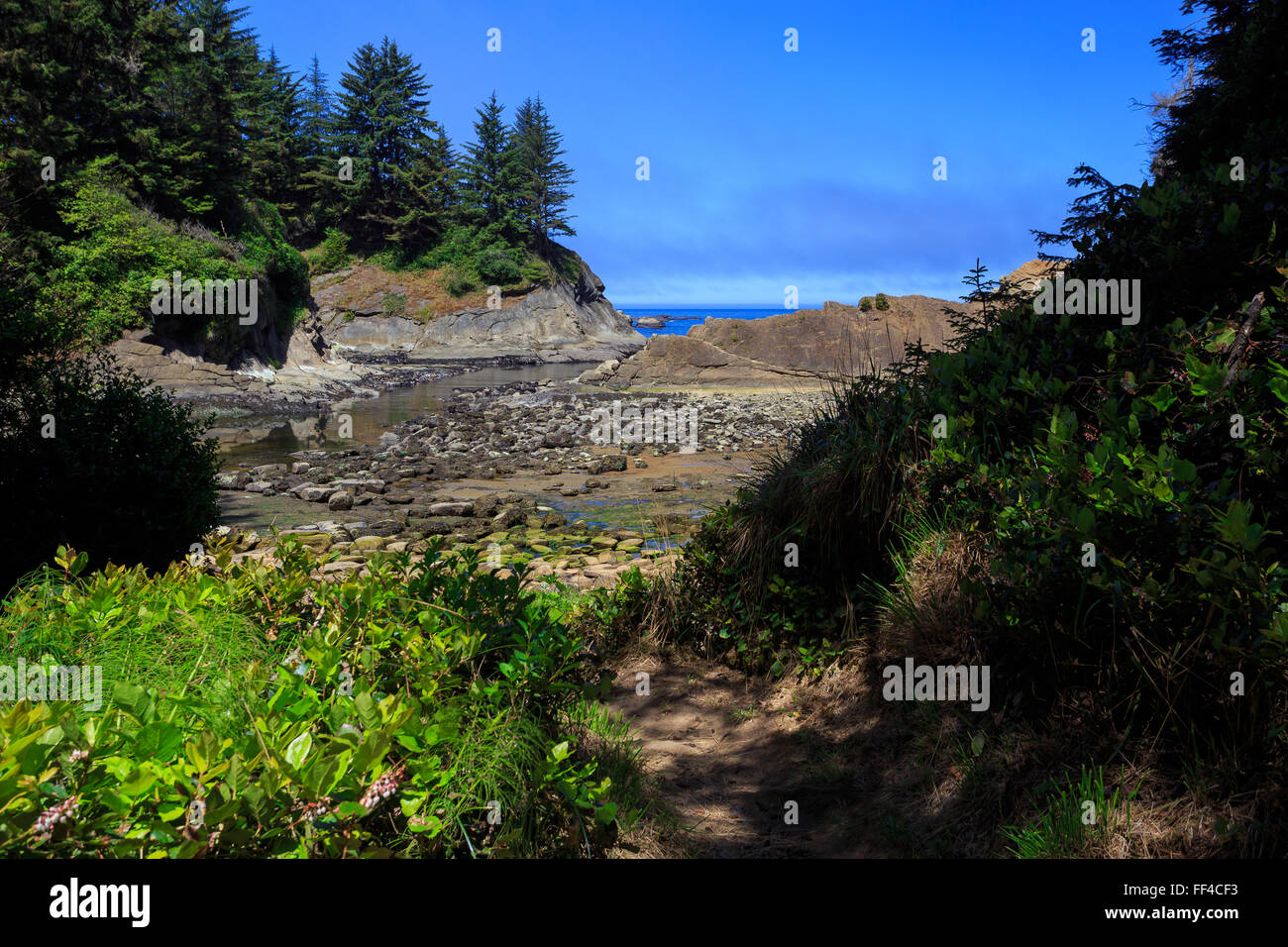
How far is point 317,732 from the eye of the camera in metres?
2.49

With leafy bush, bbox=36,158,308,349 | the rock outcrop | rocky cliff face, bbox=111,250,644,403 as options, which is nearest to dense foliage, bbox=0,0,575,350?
leafy bush, bbox=36,158,308,349

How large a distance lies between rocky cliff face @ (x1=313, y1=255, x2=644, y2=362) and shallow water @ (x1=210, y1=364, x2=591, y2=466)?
19.5 m

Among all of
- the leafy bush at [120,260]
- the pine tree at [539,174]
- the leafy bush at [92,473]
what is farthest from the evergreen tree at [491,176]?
the leafy bush at [92,473]

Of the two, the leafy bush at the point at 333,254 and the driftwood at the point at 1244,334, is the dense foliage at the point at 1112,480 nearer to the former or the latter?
the driftwood at the point at 1244,334

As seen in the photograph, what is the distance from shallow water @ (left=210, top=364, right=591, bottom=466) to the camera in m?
19.1

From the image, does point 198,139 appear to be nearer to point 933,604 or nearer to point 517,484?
point 517,484

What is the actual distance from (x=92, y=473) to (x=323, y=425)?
1831cm

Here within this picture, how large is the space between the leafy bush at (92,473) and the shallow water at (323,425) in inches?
452

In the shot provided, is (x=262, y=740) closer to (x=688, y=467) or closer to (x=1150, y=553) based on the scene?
(x=1150, y=553)

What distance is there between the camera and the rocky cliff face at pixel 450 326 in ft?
179

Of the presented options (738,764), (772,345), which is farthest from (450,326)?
(738,764)
